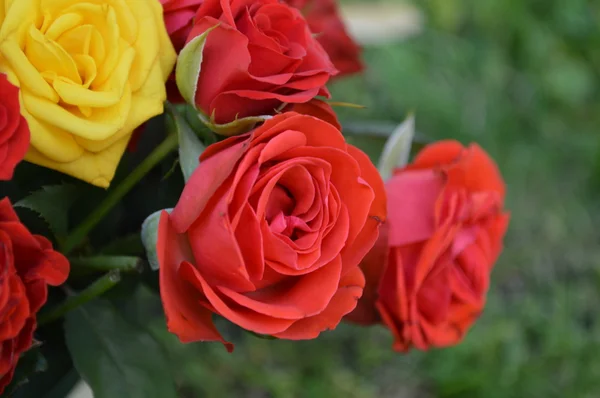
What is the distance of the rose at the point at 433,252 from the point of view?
34 centimetres

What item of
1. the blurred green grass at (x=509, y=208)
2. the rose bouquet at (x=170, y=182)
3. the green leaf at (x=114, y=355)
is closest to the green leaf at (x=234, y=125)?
the rose bouquet at (x=170, y=182)

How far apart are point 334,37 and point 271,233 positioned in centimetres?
19

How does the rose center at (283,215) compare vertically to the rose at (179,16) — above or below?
below

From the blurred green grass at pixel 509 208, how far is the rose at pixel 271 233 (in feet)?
0.83

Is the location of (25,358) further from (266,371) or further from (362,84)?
(362,84)

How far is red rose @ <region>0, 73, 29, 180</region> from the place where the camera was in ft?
0.75

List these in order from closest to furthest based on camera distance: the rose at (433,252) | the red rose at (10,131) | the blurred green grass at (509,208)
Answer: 1. the red rose at (10,131)
2. the rose at (433,252)
3. the blurred green grass at (509,208)

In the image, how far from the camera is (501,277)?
2.40ft

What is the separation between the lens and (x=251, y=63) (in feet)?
0.90

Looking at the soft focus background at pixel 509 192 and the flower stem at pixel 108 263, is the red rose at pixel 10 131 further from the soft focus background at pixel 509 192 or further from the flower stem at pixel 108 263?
the soft focus background at pixel 509 192

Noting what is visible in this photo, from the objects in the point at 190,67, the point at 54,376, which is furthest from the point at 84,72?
the point at 54,376

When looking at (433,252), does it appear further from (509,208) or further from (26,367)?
(509,208)

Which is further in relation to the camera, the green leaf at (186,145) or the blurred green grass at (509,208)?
the blurred green grass at (509,208)

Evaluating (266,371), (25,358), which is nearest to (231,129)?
(25,358)
